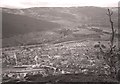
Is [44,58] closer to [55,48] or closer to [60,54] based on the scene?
[60,54]

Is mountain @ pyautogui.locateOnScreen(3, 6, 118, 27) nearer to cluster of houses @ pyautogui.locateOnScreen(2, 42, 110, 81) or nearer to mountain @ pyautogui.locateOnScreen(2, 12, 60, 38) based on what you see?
mountain @ pyautogui.locateOnScreen(2, 12, 60, 38)

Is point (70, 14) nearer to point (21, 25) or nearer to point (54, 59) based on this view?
point (21, 25)

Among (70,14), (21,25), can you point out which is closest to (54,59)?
(21,25)

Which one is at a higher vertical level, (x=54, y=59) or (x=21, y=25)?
(x=21, y=25)

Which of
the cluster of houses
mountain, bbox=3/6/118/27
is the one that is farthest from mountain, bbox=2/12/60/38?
the cluster of houses

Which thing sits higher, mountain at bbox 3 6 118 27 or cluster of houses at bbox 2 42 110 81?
mountain at bbox 3 6 118 27

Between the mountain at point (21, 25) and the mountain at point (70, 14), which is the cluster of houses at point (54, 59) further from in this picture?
the mountain at point (70, 14)

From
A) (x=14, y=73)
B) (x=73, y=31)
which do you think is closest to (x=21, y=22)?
(x=73, y=31)

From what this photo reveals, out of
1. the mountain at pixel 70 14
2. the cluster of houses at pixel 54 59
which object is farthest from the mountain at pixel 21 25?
the cluster of houses at pixel 54 59
